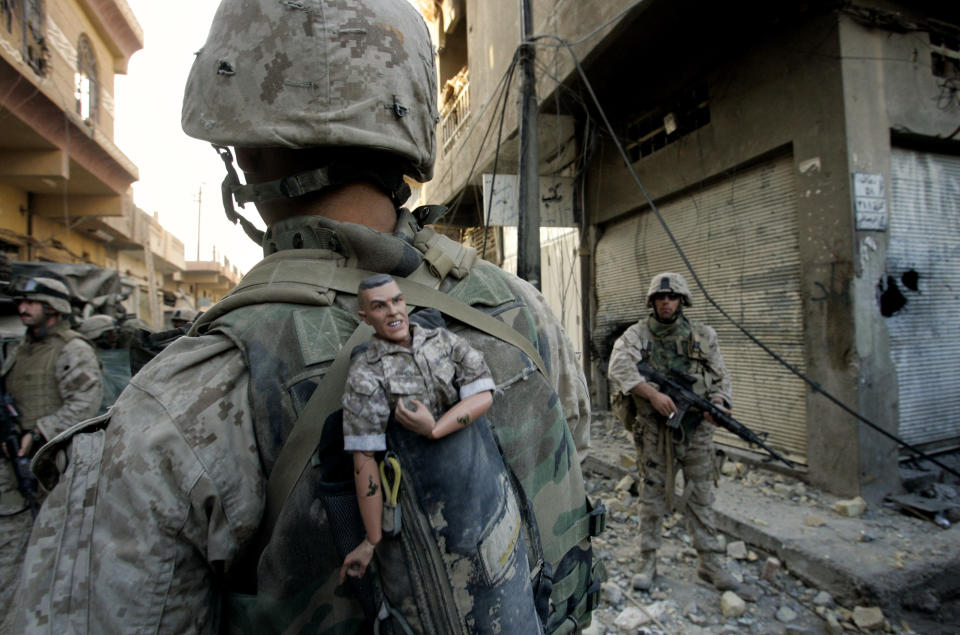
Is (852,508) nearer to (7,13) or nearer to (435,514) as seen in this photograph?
(435,514)

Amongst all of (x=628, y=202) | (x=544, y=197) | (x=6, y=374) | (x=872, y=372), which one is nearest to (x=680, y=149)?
A: (x=628, y=202)

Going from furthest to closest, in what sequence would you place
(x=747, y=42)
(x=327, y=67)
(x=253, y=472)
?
1. (x=747, y=42)
2. (x=327, y=67)
3. (x=253, y=472)

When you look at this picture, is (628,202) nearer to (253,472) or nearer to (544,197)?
(544,197)

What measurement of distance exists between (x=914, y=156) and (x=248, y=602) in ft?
19.0

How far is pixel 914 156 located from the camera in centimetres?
431

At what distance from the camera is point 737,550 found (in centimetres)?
360

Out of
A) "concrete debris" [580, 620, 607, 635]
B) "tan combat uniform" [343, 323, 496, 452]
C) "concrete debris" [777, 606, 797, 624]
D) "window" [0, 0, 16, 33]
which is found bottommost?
"concrete debris" [580, 620, 607, 635]

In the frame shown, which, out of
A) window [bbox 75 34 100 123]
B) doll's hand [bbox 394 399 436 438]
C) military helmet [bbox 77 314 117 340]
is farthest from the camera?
window [bbox 75 34 100 123]

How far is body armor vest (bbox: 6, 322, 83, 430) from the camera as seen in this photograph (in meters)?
3.39

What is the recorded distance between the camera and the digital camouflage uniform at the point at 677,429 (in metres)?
3.50

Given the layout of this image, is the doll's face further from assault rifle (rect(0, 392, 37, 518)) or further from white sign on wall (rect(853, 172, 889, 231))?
white sign on wall (rect(853, 172, 889, 231))

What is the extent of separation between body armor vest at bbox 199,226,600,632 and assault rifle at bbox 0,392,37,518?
3.43 metres

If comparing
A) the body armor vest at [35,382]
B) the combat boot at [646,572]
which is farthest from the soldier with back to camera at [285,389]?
the body armor vest at [35,382]

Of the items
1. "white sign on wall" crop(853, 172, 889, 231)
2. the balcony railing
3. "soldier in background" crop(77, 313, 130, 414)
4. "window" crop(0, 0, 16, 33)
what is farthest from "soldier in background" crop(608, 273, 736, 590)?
"window" crop(0, 0, 16, 33)
